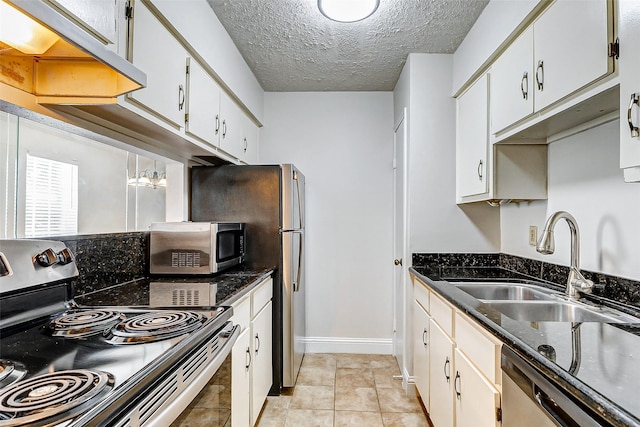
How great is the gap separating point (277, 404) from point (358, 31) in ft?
8.21

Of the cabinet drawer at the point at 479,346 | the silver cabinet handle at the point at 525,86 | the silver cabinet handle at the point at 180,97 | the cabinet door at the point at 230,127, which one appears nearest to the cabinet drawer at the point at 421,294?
the cabinet drawer at the point at 479,346

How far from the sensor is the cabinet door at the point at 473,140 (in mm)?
2170

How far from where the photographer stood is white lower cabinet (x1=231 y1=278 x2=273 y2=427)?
5.66ft

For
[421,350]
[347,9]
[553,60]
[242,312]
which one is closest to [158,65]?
[347,9]

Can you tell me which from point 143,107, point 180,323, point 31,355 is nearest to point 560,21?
point 143,107

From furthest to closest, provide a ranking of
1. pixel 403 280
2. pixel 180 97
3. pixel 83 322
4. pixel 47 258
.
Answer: pixel 403 280
pixel 180 97
pixel 47 258
pixel 83 322

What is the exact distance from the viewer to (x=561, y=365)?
88cm

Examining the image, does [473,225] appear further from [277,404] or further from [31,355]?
[31,355]

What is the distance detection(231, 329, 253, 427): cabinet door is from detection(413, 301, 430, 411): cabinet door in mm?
1023

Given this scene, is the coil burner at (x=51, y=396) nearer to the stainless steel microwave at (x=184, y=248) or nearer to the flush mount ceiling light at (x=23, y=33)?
the flush mount ceiling light at (x=23, y=33)

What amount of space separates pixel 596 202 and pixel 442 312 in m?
0.87

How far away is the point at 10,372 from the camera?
824mm

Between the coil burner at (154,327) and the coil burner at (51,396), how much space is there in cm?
22

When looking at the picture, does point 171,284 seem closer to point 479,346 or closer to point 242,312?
point 242,312
